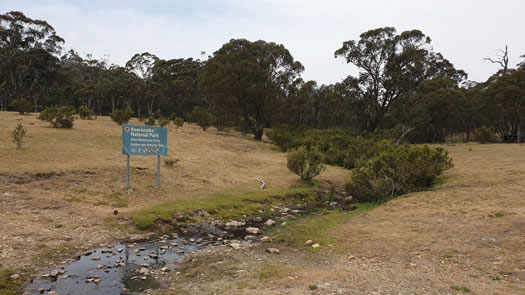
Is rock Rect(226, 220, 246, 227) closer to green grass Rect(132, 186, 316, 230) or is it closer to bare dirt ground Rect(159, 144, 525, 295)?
green grass Rect(132, 186, 316, 230)

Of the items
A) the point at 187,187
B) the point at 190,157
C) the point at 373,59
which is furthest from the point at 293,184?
the point at 373,59

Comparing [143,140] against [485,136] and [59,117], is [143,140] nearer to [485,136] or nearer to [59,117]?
[59,117]

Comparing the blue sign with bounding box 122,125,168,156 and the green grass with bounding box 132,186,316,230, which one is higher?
the blue sign with bounding box 122,125,168,156

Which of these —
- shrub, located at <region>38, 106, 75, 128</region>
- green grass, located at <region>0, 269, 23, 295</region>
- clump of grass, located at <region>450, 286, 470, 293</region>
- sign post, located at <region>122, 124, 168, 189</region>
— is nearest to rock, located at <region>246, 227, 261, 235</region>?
sign post, located at <region>122, 124, 168, 189</region>

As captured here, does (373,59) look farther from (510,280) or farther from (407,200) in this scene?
(510,280)

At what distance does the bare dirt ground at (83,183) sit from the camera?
364 inches

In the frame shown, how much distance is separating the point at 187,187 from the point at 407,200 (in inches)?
348

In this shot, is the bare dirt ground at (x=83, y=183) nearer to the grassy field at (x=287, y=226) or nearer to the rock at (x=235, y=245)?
the grassy field at (x=287, y=226)

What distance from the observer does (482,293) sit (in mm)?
6320

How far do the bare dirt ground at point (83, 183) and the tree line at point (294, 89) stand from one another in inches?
547

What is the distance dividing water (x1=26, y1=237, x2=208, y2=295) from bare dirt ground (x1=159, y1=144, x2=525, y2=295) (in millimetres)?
595

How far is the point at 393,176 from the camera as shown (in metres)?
16.3

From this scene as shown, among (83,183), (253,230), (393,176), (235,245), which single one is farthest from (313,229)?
(83,183)

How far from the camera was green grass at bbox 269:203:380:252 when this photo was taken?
32.8ft
